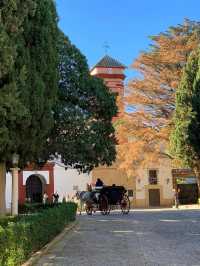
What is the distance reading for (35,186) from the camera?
51.2m

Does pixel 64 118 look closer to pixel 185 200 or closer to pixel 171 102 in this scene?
pixel 171 102

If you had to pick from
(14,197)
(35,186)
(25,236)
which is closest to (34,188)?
(35,186)

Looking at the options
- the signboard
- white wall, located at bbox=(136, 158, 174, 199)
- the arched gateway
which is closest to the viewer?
the arched gateway

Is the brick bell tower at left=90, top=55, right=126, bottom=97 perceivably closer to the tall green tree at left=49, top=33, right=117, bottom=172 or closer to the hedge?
the tall green tree at left=49, top=33, right=117, bottom=172

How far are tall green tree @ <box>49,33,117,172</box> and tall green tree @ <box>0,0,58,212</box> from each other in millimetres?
3489

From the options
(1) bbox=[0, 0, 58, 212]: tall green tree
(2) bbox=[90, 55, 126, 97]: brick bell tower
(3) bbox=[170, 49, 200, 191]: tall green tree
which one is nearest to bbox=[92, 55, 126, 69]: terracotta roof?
(2) bbox=[90, 55, 126, 97]: brick bell tower

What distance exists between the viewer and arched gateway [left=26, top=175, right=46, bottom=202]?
167 ft

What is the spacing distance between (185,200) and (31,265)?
4327cm

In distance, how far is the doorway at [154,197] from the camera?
53.1 m

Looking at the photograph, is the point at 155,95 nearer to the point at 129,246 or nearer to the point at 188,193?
the point at 188,193

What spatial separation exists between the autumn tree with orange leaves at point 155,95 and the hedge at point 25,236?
2313 centimetres

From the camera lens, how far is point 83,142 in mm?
20578

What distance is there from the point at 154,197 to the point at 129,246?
41.6 m

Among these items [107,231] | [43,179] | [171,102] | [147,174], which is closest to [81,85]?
[107,231]
